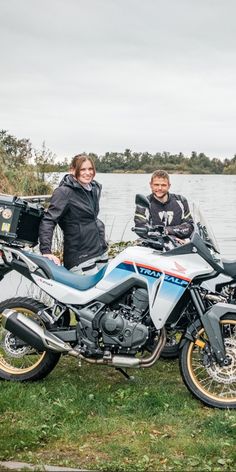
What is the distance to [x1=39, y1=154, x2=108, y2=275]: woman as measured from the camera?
5.77m

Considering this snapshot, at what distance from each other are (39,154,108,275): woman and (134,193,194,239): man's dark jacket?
407mm

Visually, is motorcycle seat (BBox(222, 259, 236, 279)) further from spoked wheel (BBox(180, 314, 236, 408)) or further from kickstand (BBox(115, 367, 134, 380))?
kickstand (BBox(115, 367, 134, 380))

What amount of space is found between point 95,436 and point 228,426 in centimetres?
84

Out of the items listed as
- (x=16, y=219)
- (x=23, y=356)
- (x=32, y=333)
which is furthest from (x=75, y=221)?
(x=23, y=356)

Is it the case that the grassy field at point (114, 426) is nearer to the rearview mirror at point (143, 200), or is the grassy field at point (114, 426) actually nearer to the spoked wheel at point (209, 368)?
the spoked wheel at point (209, 368)

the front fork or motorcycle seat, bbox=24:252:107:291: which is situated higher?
motorcycle seat, bbox=24:252:107:291

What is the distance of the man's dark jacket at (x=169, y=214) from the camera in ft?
20.2

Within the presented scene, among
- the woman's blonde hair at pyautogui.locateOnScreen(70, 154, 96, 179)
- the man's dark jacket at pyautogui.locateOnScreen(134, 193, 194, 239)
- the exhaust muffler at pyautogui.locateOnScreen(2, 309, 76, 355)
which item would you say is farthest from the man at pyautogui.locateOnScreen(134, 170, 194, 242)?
the exhaust muffler at pyautogui.locateOnScreen(2, 309, 76, 355)

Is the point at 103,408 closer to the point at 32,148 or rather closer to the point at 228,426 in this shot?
the point at 228,426

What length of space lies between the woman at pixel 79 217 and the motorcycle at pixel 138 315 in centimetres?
56

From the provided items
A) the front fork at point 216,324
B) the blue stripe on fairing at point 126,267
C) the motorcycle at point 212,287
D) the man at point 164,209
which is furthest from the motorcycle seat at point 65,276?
the man at point 164,209


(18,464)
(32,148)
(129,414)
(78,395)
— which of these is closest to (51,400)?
(78,395)

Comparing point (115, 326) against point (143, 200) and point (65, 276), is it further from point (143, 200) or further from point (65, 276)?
point (143, 200)

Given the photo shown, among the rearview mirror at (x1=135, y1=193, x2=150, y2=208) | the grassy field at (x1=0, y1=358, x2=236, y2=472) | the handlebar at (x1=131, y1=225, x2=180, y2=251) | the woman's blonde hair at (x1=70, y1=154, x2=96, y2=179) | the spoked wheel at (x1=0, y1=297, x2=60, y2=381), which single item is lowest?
the grassy field at (x1=0, y1=358, x2=236, y2=472)
